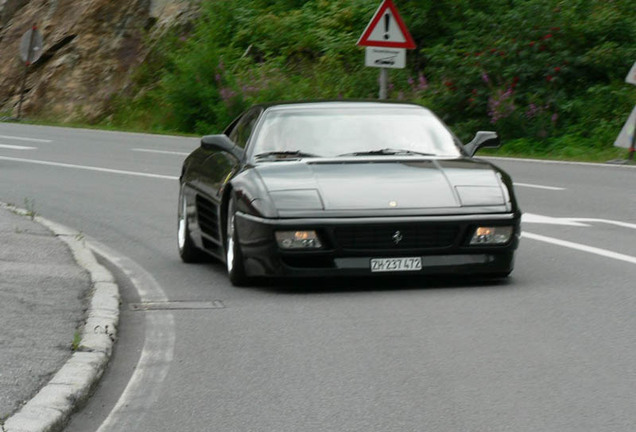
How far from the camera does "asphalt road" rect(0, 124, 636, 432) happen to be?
679 centimetres

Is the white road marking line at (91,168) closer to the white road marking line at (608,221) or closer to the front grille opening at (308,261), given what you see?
the white road marking line at (608,221)

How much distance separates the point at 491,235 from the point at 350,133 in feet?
5.08

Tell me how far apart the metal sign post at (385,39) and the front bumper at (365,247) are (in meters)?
11.5

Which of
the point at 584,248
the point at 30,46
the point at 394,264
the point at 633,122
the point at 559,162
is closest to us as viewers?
the point at 394,264

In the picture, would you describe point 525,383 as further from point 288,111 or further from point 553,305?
point 288,111

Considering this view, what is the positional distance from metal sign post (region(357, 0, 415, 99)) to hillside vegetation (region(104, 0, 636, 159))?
4.40 metres

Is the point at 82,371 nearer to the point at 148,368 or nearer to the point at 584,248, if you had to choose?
the point at 148,368

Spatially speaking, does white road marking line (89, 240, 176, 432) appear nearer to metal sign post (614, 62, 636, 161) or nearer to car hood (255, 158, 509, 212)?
car hood (255, 158, 509, 212)

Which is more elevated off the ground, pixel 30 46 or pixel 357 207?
pixel 357 207

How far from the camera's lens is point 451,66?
1133 inches

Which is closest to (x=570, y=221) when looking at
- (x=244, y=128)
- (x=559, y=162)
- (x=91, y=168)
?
(x=244, y=128)

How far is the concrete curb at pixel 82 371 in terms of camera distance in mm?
6402

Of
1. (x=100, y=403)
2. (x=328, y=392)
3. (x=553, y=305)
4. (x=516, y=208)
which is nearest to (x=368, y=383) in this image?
(x=328, y=392)

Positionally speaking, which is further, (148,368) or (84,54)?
(84,54)
